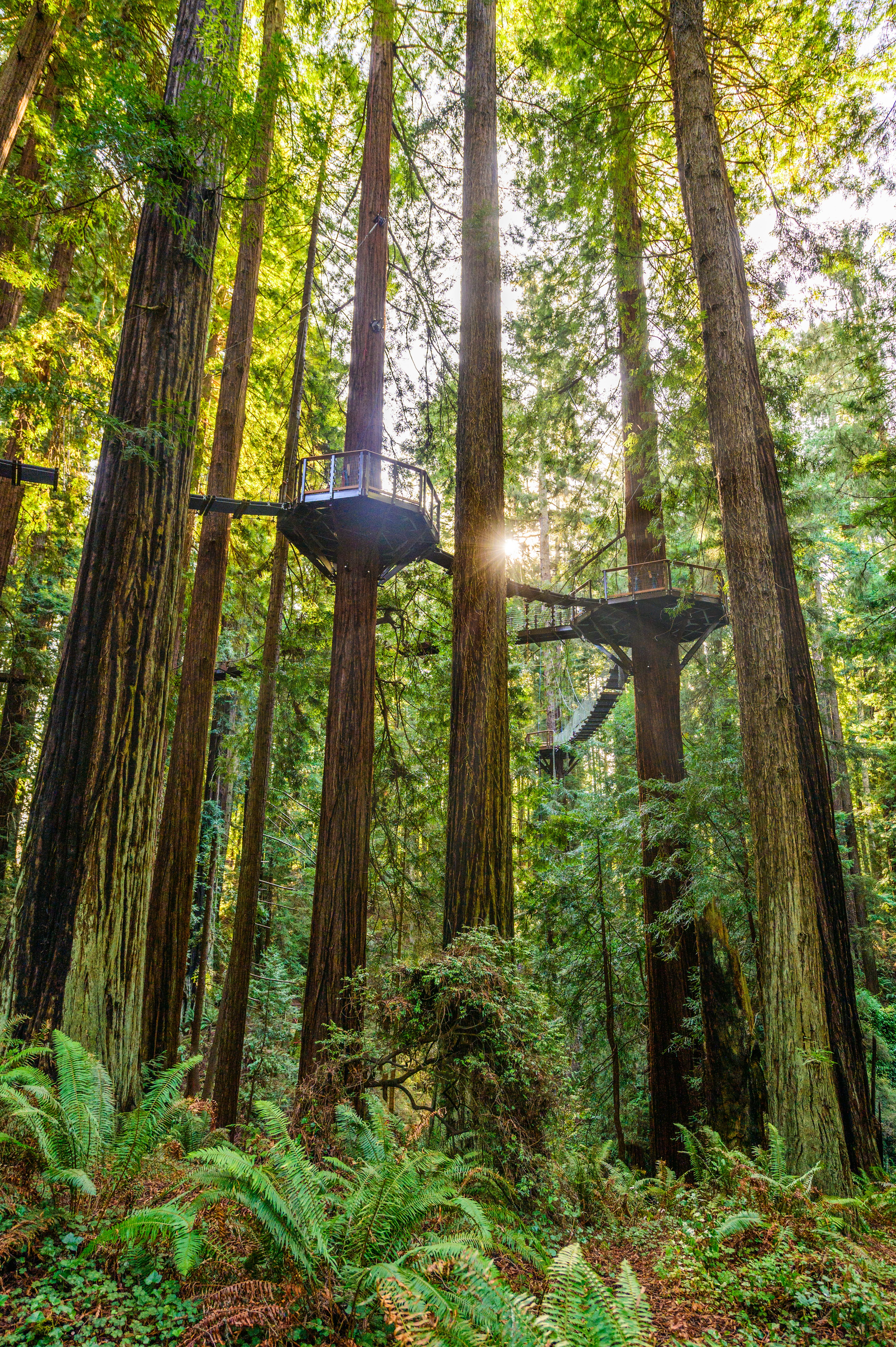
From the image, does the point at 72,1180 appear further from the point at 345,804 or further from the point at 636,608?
the point at 636,608

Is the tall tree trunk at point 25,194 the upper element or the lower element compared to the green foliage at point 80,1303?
upper

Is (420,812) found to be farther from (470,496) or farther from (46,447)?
(46,447)

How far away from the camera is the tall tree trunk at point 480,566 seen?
19.0 ft

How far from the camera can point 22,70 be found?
7.25 meters

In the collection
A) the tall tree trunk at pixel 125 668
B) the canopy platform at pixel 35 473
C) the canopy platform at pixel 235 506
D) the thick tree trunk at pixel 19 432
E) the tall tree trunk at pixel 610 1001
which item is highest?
the thick tree trunk at pixel 19 432

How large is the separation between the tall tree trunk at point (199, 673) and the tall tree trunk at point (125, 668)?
1.52m

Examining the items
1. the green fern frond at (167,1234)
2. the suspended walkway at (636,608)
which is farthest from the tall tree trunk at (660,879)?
the green fern frond at (167,1234)

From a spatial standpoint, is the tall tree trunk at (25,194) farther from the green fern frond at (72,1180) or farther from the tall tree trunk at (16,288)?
the green fern frond at (72,1180)

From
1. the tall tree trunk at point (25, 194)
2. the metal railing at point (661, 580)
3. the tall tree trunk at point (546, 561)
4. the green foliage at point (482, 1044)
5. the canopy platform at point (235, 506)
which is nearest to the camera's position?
the green foliage at point (482, 1044)

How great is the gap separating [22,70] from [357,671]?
774cm

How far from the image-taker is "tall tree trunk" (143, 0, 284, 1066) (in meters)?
7.03

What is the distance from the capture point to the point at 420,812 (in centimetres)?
1004

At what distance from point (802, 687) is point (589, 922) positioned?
8.05 meters

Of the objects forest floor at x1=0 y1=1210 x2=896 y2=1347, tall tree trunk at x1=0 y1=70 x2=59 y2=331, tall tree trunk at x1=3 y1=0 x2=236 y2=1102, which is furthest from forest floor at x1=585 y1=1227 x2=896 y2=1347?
tall tree trunk at x1=0 y1=70 x2=59 y2=331
